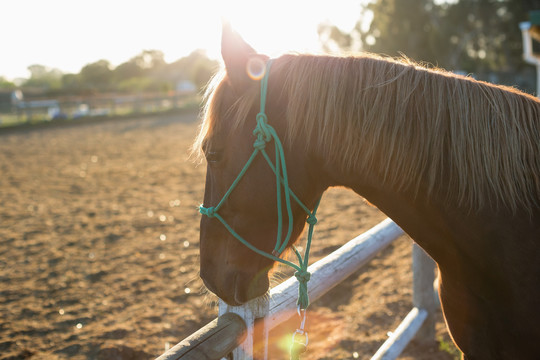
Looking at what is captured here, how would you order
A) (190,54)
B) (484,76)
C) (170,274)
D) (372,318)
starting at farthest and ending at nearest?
(190,54) < (484,76) < (170,274) < (372,318)

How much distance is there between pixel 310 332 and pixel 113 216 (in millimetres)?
4270

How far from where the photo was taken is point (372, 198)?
150 cm

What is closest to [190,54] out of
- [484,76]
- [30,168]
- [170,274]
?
[484,76]

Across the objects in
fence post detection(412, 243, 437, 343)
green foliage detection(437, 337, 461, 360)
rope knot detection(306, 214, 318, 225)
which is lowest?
green foliage detection(437, 337, 461, 360)

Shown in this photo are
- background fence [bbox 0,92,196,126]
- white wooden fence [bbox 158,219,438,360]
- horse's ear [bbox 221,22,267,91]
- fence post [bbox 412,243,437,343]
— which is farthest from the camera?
background fence [bbox 0,92,196,126]

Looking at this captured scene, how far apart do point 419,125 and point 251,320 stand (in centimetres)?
93

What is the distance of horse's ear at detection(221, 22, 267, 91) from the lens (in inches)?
55.5

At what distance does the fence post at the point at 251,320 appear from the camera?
59.3 inches

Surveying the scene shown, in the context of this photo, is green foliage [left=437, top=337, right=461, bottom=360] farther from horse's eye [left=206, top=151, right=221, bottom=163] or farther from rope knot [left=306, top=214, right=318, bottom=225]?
horse's eye [left=206, top=151, right=221, bottom=163]

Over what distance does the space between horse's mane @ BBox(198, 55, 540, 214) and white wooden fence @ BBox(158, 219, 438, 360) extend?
0.66 metres

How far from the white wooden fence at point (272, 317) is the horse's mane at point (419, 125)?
66 centimetres

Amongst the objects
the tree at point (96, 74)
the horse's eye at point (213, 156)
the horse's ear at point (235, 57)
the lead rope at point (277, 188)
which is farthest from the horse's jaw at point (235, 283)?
the tree at point (96, 74)

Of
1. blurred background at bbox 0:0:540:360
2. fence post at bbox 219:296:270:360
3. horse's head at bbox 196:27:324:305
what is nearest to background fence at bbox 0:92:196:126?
blurred background at bbox 0:0:540:360

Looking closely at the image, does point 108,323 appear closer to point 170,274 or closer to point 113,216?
point 170,274
